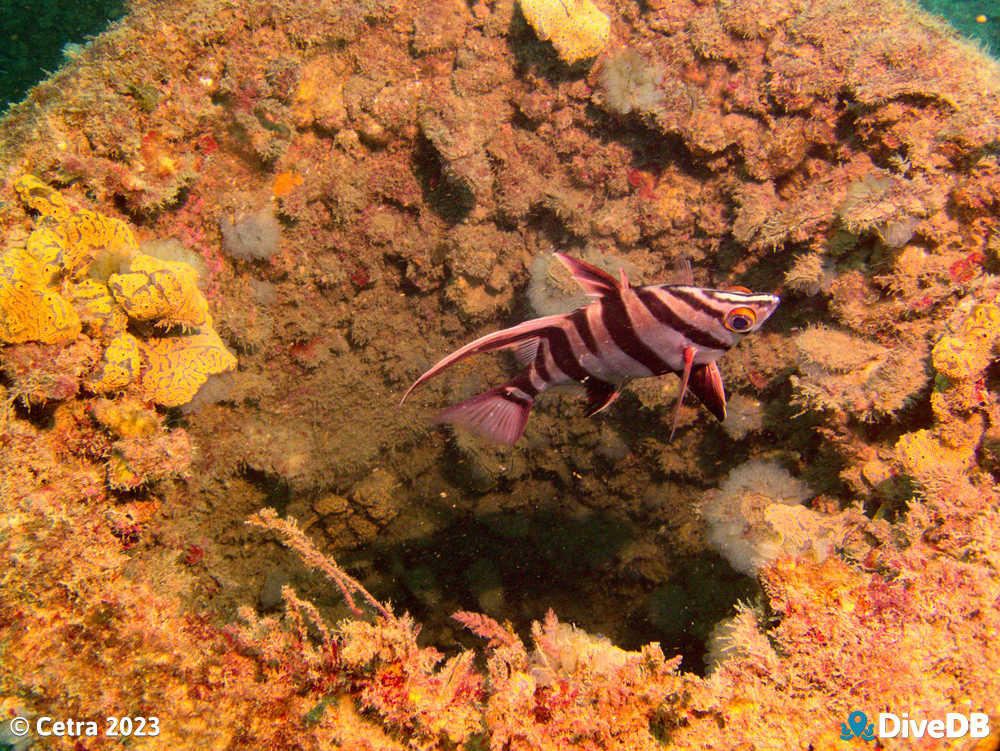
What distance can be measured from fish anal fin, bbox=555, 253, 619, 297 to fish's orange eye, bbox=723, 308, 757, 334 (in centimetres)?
49

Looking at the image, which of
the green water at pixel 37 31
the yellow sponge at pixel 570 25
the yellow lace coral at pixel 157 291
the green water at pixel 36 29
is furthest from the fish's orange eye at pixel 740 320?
the green water at pixel 36 29

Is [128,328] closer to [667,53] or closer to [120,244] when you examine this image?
[120,244]

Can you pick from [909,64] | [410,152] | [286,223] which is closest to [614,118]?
[410,152]

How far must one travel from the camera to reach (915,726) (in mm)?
1844

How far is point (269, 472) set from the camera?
412 cm

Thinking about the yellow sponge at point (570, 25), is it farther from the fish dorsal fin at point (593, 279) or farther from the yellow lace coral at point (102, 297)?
the yellow lace coral at point (102, 297)

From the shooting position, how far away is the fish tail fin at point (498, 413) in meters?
2.54

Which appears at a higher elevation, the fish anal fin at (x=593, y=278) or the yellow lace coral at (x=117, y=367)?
the fish anal fin at (x=593, y=278)

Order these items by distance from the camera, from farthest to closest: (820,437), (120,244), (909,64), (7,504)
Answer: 1. (820,437)
2. (909,64)
3. (120,244)
4. (7,504)

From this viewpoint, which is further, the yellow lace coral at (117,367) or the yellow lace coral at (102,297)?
the yellow lace coral at (117,367)

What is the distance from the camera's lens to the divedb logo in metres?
1.84

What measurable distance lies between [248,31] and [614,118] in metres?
3.06

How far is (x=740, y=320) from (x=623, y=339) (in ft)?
1.61

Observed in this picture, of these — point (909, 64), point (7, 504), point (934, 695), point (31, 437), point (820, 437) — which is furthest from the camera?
point (820, 437)
